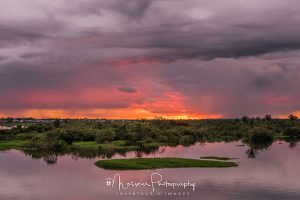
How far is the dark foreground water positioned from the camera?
49875 millimetres

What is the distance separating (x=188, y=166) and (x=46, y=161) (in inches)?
1045

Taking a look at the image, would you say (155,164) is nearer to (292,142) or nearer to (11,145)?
(11,145)

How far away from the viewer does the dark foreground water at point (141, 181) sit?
164 ft

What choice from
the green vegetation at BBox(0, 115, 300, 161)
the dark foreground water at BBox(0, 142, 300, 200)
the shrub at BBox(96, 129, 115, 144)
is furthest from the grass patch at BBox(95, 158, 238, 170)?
the shrub at BBox(96, 129, 115, 144)

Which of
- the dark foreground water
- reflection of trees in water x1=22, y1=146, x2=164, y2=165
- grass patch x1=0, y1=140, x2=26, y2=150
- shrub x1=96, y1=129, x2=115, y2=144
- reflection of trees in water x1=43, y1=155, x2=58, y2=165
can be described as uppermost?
shrub x1=96, y1=129, x2=115, y2=144

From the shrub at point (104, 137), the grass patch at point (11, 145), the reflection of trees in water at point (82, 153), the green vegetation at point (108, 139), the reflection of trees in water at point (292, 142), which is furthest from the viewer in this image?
the reflection of trees in water at point (292, 142)

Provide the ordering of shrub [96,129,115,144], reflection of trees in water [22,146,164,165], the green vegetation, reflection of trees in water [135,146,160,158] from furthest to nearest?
1. shrub [96,129,115,144]
2. the green vegetation
3. reflection of trees in water [135,146,160,158]
4. reflection of trees in water [22,146,164,165]

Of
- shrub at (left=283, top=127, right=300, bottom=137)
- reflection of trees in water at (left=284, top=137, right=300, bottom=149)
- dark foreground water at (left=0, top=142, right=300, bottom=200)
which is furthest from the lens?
shrub at (left=283, top=127, right=300, bottom=137)

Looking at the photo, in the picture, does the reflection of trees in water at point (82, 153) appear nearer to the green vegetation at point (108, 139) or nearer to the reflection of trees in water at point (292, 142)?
the green vegetation at point (108, 139)

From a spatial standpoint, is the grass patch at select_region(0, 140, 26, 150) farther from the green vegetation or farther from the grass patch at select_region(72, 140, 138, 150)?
A: the grass patch at select_region(72, 140, 138, 150)

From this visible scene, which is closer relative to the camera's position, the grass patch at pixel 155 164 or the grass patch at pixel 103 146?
the grass patch at pixel 155 164

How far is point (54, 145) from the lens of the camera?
100m

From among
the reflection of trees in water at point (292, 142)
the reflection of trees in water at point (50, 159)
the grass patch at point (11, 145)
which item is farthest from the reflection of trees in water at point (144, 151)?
the reflection of trees in water at point (292, 142)

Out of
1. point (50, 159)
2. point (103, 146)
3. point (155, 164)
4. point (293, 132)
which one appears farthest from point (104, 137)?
point (293, 132)
